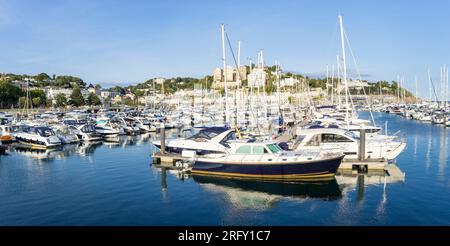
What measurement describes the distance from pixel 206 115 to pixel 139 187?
2360 inches

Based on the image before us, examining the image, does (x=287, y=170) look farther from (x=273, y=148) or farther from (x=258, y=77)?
(x=258, y=77)

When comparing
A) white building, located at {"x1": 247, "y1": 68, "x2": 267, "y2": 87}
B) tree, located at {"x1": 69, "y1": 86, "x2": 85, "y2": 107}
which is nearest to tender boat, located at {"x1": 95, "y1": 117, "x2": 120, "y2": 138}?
white building, located at {"x1": 247, "y1": 68, "x2": 267, "y2": 87}

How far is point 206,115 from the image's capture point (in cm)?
8400

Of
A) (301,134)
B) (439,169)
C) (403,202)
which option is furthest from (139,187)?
(439,169)

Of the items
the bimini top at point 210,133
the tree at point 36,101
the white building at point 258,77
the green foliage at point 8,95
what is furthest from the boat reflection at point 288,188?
the tree at point 36,101

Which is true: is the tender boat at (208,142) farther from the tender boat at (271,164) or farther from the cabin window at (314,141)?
the cabin window at (314,141)

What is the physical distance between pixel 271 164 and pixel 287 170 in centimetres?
102

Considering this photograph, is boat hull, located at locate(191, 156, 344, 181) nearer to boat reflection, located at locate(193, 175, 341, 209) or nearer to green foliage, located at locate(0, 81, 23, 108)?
boat reflection, located at locate(193, 175, 341, 209)

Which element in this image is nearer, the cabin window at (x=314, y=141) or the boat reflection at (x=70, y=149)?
the cabin window at (x=314, y=141)

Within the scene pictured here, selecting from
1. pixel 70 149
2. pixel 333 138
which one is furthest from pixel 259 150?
pixel 70 149

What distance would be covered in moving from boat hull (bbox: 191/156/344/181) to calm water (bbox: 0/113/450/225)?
56 centimetres

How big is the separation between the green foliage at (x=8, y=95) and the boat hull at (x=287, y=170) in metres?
132

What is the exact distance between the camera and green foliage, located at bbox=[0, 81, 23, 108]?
437 ft

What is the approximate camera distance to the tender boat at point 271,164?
23.6 m
